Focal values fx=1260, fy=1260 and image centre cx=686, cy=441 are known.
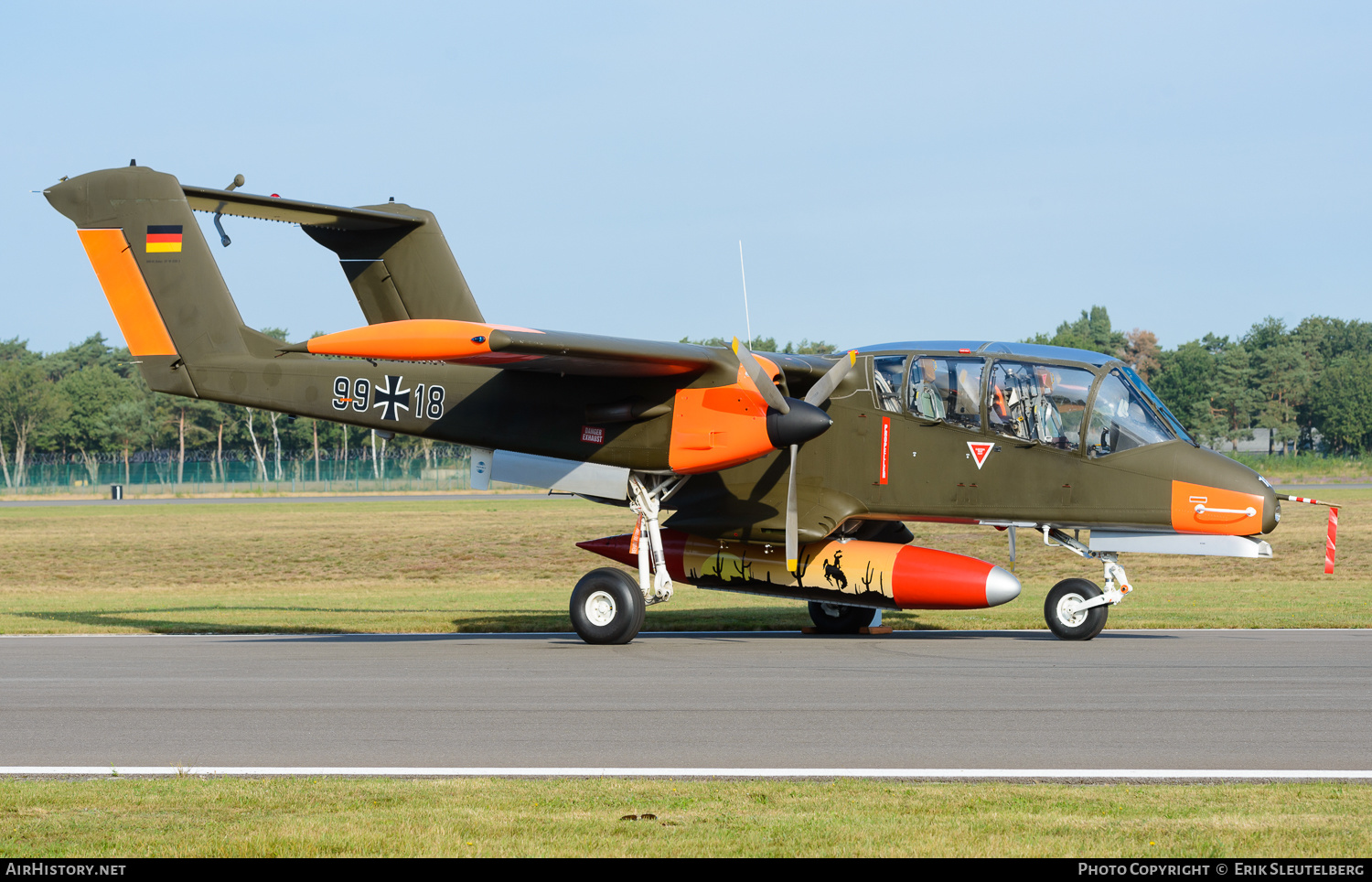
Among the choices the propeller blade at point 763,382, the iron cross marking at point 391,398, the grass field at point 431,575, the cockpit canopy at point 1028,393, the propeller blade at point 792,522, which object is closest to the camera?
the propeller blade at point 763,382

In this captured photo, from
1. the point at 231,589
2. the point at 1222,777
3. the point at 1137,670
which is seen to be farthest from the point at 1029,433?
the point at 231,589

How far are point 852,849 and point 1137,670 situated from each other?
7476 mm

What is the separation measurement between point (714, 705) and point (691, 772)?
2.72 meters

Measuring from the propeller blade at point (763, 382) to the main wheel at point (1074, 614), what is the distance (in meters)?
4.14

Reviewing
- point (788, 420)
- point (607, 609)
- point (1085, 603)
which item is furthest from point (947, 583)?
point (607, 609)

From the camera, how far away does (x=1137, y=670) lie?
41.2 feet

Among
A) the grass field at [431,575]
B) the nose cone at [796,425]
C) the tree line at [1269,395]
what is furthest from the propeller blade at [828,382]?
the tree line at [1269,395]

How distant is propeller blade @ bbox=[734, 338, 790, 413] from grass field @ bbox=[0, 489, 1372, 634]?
4813mm

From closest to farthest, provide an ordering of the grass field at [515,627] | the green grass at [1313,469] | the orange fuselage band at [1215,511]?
the grass field at [515,627], the orange fuselage band at [1215,511], the green grass at [1313,469]

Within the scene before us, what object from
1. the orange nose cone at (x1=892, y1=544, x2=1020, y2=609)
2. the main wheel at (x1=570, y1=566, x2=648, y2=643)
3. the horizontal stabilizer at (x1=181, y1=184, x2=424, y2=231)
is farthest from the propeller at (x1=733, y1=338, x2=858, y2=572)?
→ the horizontal stabilizer at (x1=181, y1=184, x2=424, y2=231)

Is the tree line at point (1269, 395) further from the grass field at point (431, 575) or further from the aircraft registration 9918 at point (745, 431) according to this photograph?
the aircraft registration 9918 at point (745, 431)

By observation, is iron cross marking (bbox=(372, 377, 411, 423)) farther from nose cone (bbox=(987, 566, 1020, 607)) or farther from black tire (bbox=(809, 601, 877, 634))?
nose cone (bbox=(987, 566, 1020, 607))

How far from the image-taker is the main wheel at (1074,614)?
51.3 feet

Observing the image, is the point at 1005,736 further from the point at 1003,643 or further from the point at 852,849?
the point at 1003,643
